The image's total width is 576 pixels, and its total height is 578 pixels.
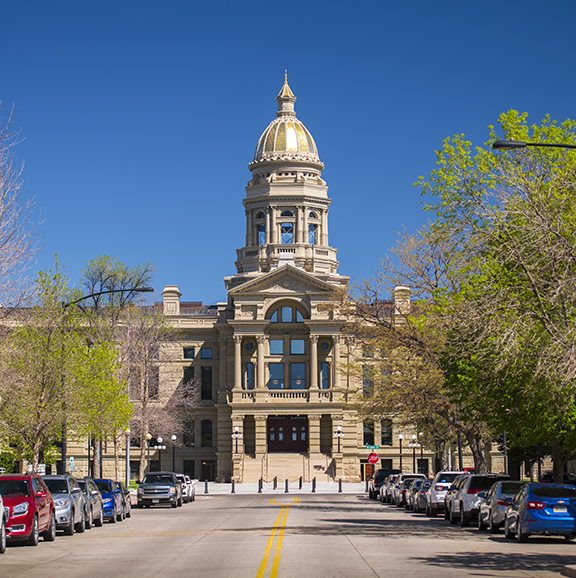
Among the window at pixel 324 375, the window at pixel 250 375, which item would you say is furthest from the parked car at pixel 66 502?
the window at pixel 250 375

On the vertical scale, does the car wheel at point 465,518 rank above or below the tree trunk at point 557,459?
below

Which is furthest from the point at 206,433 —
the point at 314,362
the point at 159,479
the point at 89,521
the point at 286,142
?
the point at 89,521

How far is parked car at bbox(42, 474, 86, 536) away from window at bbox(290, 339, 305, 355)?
5743 centimetres

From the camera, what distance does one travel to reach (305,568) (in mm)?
17062

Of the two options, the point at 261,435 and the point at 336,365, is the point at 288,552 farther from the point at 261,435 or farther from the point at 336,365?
the point at 336,365

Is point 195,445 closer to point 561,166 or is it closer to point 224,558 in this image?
point 561,166

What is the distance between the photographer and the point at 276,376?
8569cm

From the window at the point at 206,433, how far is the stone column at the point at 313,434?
12.5 meters

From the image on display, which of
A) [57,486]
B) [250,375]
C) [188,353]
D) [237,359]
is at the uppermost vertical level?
[188,353]

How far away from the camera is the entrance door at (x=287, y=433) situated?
3260 inches

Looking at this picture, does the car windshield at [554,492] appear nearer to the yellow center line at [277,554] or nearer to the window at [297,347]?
the yellow center line at [277,554]

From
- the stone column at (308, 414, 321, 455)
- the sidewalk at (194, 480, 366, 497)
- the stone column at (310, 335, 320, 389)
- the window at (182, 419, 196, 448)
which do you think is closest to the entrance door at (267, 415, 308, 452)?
the stone column at (308, 414, 321, 455)

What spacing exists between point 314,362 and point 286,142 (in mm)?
24999

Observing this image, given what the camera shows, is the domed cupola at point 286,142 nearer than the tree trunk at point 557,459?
No
